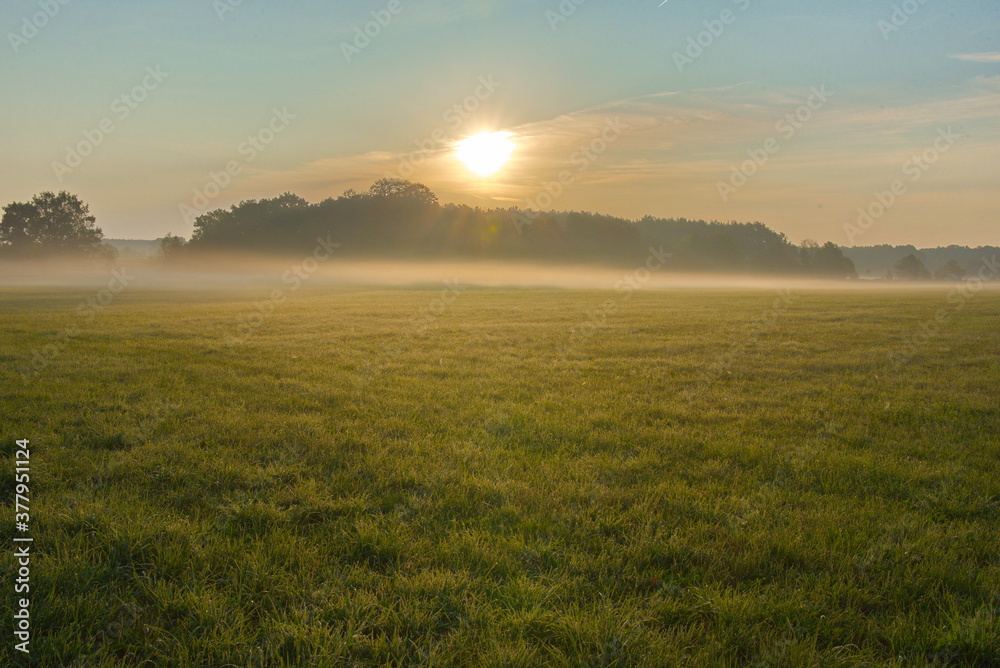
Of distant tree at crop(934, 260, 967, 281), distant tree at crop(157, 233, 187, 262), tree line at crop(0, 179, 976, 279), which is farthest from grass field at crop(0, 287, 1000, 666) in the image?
distant tree at crop(934, 260, 967, 281)

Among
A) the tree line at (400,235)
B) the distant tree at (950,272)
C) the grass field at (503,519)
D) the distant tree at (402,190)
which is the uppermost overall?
the distant tree at (402,190)

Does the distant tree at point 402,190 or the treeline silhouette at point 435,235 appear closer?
the treeline silhouette at point 435,235

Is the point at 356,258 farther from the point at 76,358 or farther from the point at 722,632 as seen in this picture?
the point at 722,632

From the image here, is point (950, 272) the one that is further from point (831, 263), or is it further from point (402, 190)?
point (402, 190)

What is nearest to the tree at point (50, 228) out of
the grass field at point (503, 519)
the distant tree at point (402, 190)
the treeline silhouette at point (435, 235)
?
the treeline silhouette at point (435, 235)

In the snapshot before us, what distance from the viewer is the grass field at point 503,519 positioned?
3.39 metres

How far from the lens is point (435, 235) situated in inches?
4267

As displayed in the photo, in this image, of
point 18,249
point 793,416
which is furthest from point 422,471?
point 18,249

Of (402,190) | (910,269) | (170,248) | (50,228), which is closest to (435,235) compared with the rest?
(402,190)

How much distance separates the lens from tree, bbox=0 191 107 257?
100812mm

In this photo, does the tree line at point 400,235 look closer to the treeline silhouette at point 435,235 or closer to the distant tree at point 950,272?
the treeline silhouette at point 435,235

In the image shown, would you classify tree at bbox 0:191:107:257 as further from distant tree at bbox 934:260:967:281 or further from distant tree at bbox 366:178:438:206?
distant tree at bbox 934:260:967:281

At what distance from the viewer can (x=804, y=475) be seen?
19.7ft

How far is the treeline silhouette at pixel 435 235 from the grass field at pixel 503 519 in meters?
94.2
